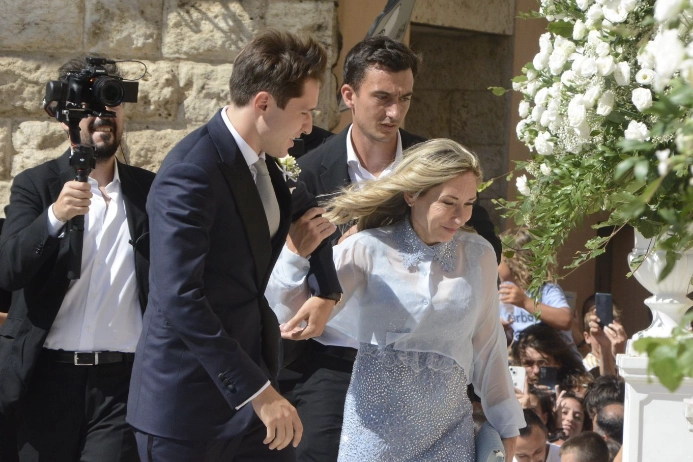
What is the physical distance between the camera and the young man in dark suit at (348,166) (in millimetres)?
4156

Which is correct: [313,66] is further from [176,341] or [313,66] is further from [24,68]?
[24,68]

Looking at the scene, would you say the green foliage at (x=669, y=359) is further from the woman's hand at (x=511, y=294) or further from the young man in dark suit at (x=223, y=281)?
the woman's hand at (x=511, y=294)

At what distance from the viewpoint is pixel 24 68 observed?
544 centimetres

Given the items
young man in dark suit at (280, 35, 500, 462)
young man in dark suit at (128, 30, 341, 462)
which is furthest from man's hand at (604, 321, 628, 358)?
young man in dark suit at (128, 30, 341, 462)

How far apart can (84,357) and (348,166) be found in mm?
1285

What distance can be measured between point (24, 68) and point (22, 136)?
0.33m

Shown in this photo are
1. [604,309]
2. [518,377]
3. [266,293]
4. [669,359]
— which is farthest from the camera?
[604,309]

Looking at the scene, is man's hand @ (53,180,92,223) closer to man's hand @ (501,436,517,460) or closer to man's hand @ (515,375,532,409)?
man's hand @ (501,436,517,460)

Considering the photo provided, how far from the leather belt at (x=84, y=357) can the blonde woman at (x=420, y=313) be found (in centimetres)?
88

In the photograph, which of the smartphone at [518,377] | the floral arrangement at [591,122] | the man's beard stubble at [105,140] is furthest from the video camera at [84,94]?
the smartphone at [518,377]

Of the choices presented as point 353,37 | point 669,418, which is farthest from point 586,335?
point 669,418

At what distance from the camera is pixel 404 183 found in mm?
3562

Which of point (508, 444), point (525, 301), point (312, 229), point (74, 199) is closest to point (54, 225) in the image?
point (74, 199)

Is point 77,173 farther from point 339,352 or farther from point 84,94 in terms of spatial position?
point 339,352
